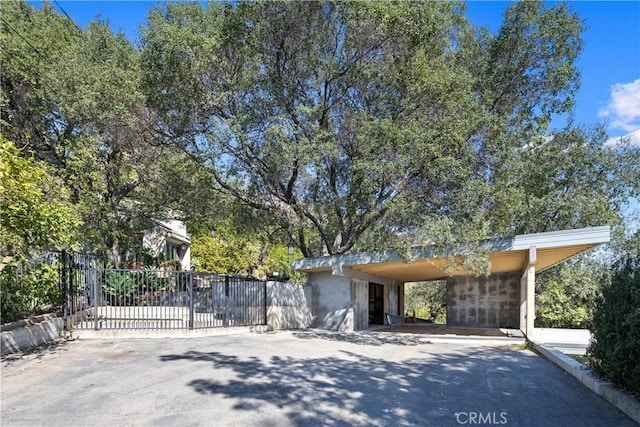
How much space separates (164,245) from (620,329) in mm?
23736

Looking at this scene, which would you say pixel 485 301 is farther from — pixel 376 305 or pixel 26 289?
pixel 26 289

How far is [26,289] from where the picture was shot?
26.6 ft

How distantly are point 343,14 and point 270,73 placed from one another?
2.44m

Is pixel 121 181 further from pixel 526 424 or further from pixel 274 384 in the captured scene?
pixel 526 424

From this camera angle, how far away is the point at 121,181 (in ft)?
55.0

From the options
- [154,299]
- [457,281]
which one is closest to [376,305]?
[457,281]

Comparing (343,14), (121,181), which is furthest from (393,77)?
(121,181)

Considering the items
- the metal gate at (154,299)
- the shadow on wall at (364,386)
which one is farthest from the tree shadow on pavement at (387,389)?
the metal gate at (154,299)

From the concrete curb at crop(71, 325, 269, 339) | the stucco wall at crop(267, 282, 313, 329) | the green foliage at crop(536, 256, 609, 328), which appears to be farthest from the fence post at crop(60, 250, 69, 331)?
the green foliage at crop(536, 256, 609, 328)

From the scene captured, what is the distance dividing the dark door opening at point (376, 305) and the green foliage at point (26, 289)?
497 inches

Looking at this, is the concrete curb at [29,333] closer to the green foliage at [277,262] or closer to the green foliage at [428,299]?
the green foliage at [277,262]

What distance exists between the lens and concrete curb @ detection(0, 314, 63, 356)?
23.0 ft

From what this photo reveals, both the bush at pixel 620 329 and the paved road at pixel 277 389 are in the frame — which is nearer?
the bush at pixel 620 329

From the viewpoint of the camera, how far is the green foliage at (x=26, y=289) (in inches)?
295
